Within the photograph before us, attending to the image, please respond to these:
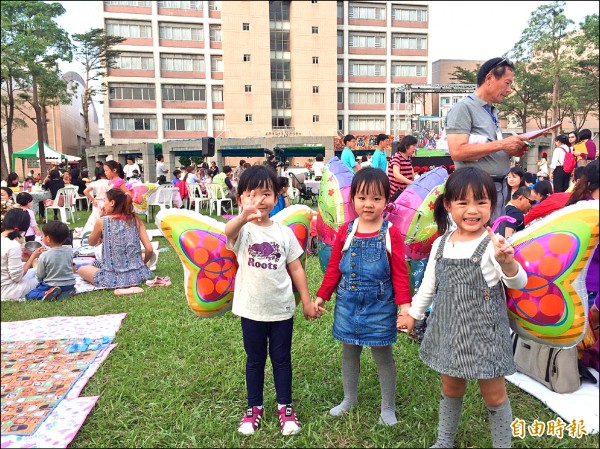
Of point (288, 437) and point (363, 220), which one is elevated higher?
point (363, 220)

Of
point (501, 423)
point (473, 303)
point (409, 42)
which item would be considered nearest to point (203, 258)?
point (473, 303)

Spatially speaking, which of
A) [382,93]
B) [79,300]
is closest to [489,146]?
[79,300]

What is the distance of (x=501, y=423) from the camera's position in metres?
2.07

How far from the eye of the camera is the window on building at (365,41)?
131 feet

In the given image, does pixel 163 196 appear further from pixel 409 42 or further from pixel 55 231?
pixel 409 42

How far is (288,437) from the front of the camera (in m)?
2.43

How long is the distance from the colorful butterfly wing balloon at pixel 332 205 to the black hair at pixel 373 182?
948 millimetres

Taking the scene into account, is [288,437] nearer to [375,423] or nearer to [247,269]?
[375,423]

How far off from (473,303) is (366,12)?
4250 centimetres

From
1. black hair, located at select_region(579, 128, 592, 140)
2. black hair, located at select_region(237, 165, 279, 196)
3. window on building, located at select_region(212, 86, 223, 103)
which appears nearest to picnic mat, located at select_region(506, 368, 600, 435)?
black hair, located at select_region(237, 165, 279, 196)

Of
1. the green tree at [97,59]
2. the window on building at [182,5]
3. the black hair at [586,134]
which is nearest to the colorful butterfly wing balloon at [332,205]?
the black hair at [586,134]

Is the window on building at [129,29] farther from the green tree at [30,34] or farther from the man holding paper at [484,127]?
the man holding paper at [484,127]

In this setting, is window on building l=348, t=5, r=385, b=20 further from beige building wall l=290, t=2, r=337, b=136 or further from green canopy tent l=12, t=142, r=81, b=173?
green canopy tent l=12, t=142, r=81, b=173

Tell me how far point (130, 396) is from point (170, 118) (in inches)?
1431
